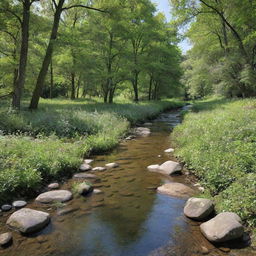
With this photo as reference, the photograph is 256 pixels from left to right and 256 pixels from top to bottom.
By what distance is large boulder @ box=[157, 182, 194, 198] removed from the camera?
18.6ft

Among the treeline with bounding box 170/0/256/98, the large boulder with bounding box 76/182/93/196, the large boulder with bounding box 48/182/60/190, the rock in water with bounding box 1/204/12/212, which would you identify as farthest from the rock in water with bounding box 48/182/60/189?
the treeline with bounding box 170/0/256/98

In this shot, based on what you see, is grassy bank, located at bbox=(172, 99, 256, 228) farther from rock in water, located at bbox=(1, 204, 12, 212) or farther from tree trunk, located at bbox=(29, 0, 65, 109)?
tree trunk, located at bbox=(29, 0, 65, 109)

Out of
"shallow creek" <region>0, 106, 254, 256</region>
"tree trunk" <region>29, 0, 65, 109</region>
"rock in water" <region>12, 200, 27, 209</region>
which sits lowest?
"shallow creek" <region>0, 106, 254, 256</region>

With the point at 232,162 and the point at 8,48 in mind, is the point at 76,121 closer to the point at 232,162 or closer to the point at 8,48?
the point at 232,162

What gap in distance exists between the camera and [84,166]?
24.1 ft

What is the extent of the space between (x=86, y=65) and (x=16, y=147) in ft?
49.5

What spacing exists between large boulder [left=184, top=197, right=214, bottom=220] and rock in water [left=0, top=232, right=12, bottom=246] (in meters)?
3.49

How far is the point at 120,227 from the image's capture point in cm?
432

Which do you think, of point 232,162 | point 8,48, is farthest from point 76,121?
point 8,48

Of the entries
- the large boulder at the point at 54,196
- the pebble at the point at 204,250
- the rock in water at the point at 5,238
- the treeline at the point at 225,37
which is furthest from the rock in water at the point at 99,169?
the treeline at the point at 225,37

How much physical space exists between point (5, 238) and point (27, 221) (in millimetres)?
441

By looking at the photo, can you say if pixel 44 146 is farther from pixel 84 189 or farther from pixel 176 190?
pixel 176 190

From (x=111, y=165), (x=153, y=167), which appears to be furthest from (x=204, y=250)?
(x=111, y=165)

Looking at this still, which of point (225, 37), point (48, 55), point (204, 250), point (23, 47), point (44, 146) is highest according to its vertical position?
point (225, 37)
